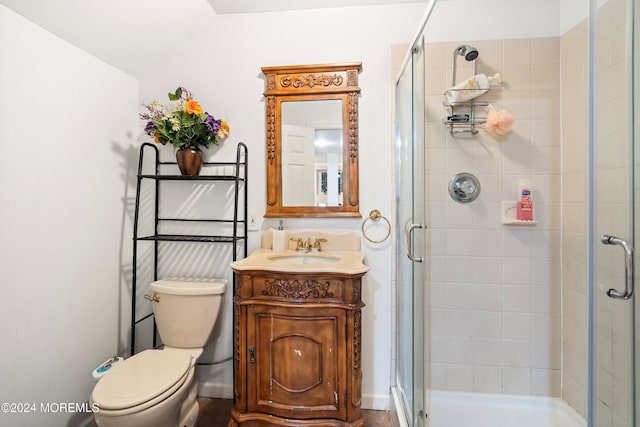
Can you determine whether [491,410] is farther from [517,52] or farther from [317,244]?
[517,52]

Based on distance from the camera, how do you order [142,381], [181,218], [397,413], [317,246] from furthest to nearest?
[181,218] → [317,246] → [397,413] → [142,381]

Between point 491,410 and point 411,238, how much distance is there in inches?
41.0

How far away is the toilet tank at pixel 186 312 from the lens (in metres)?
1.63

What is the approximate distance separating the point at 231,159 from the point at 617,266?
5.83ft

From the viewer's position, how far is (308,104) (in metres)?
1.78

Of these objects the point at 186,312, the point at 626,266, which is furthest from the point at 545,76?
the point at 186,312

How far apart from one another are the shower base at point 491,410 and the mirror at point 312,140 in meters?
1.14

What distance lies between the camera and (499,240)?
154cm

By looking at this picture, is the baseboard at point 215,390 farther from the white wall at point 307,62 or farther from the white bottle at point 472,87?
the white bottle at point 472,87

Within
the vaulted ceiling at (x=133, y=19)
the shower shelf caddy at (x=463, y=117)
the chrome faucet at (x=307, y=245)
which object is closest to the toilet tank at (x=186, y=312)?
the chrome faucet at (x=307, y=245)

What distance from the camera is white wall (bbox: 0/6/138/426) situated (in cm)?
123

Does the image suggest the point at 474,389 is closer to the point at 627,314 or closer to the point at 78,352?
the point at 627,314

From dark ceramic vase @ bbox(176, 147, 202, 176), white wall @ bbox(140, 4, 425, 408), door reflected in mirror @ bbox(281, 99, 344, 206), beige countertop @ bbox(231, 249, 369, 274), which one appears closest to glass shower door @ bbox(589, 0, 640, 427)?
beige countertop @ bbox(231, 249, 369, 274)

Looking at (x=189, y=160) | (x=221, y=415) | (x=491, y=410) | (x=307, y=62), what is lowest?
(x=221, y=415)
